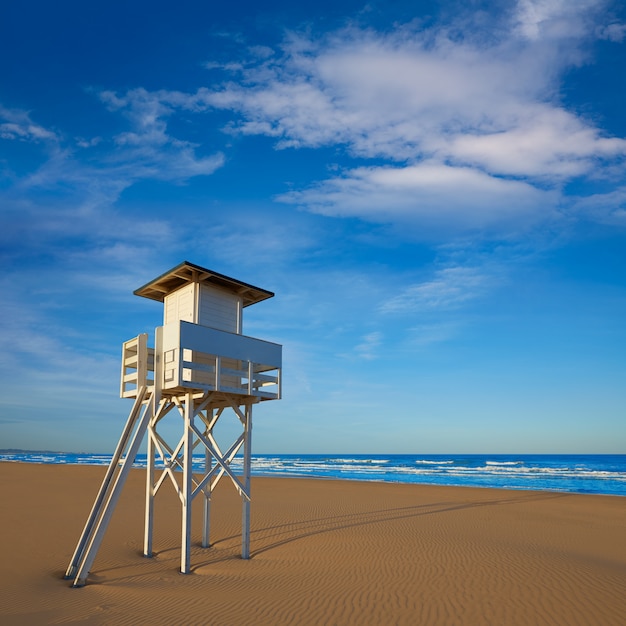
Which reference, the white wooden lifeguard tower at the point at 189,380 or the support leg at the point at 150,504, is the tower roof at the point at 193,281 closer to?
the white wooden lifeguard tower at the point at 189,380

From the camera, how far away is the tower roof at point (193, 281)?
12359 mm

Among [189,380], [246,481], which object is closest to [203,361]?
[189,380]

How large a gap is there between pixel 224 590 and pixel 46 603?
9.89ft

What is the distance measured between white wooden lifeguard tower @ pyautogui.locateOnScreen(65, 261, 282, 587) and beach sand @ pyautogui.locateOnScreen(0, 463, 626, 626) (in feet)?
3.05

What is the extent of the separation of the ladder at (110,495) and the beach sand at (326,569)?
380mm

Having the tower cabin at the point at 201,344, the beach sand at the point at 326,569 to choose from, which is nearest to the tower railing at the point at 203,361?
the tower cabin at the point at 201,344

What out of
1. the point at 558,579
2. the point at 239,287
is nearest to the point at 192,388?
the point at 239,287

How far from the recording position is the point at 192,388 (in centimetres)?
1147

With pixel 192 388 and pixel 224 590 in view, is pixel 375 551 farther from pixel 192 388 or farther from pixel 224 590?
pixel 192 388

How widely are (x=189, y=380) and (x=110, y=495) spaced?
287cm

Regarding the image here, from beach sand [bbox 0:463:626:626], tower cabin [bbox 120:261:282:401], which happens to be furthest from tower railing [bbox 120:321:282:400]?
beach sand [bbox 0:463:626:626]

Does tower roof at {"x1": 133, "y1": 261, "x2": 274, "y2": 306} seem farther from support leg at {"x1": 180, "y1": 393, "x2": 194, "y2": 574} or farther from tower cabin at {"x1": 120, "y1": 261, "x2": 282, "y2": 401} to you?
support leg at {"x1": 180, "y1": 393, "x2": 194, "y2": 574}

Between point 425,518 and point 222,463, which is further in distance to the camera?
point 425,518

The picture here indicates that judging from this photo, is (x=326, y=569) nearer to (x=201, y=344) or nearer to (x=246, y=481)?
(x=246, y=481)
